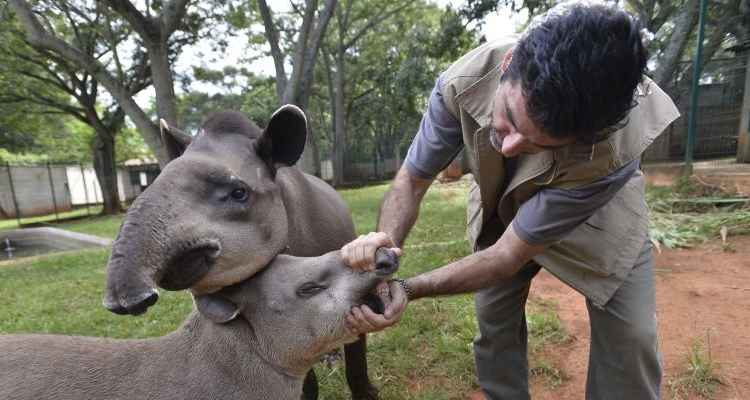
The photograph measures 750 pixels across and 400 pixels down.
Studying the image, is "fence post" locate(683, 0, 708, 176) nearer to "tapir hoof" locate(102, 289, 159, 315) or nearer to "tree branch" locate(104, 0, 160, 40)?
"tapir hoof" locate(102, 289, 159, 315)

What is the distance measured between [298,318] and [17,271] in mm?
9113

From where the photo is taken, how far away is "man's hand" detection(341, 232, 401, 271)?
2.07 m

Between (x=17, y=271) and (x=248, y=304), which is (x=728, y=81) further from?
(x=17, y=271)

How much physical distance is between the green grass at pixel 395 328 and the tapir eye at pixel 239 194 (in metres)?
2.38

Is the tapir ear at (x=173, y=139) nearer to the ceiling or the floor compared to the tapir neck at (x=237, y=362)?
nearer to the ceiling

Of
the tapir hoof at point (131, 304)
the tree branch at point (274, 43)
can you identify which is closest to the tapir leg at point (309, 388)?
the tapir hoof at point (131, 304)

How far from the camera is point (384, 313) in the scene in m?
2.10

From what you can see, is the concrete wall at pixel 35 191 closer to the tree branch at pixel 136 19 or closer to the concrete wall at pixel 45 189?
the concrete wall at pixel 45 189

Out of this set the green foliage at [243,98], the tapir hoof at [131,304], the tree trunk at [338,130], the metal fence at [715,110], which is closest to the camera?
the tapir hoof at [131,304]

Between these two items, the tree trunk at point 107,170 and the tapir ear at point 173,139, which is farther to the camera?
the tree trunk at point 107,170

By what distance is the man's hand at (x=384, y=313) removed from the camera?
2.06m

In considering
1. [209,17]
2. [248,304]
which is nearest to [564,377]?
[248,304]

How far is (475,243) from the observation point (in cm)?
325

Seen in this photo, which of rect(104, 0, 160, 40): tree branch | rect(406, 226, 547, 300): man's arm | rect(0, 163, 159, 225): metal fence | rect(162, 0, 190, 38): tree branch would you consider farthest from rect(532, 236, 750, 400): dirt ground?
rect(0, 163, 159, 225): metal fence
